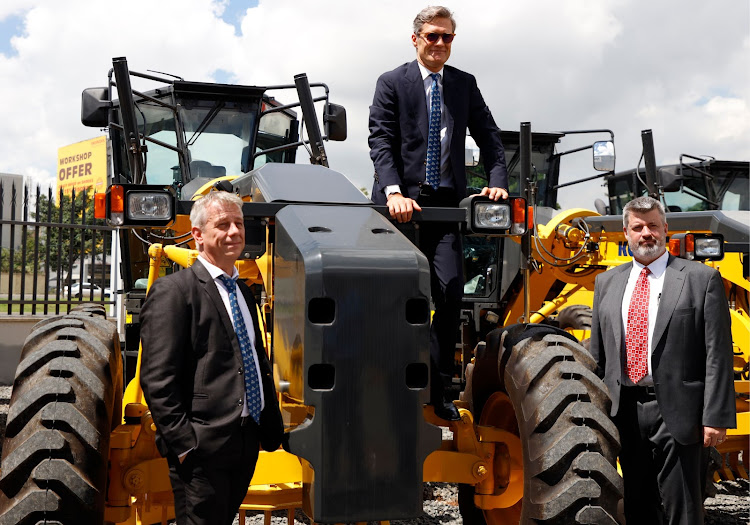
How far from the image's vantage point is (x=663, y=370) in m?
3.74

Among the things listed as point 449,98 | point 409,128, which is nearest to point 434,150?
point 409,128

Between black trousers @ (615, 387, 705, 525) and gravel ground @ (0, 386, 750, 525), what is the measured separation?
6.06 feet

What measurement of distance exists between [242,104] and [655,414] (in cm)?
450

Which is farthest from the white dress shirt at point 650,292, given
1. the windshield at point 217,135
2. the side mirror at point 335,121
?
the windshield at point 217,135

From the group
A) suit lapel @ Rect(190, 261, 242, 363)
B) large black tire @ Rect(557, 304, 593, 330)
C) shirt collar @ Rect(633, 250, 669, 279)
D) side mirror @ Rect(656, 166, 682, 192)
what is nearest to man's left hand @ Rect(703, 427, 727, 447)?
shirt collar @ Rect(633, 250, 669, 279)

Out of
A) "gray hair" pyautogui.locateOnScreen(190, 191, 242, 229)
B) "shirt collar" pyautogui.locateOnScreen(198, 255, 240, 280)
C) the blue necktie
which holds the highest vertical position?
the blue necktie

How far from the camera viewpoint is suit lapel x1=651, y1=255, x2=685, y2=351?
376 centimetres

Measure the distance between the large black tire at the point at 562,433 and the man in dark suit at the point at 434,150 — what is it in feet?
1.14

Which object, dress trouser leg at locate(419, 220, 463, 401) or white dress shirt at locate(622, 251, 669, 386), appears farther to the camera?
dress trouser leg at locate(419, 220, 463, 401)

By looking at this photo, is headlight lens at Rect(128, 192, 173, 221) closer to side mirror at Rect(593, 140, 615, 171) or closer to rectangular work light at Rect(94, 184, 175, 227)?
→ rectangular work light at Rect(94, 184, 175, 227)

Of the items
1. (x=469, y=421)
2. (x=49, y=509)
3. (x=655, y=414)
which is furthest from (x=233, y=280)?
(x=655, y=414)

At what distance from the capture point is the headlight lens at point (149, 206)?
11.6 ft

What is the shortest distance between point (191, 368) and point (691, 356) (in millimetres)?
2124

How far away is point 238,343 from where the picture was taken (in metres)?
3.09
